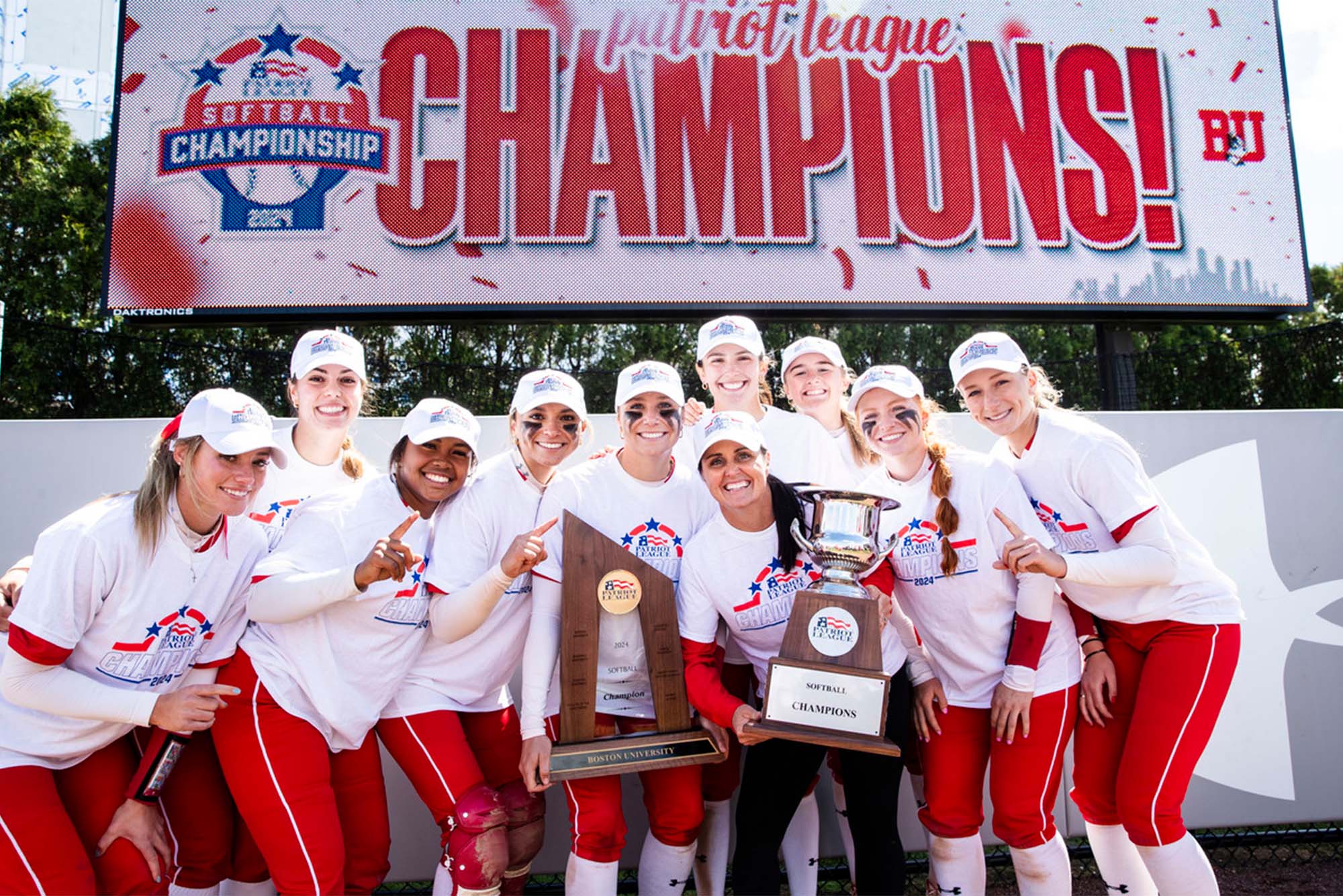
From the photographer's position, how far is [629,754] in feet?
8.38

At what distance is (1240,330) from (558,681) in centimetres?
1921

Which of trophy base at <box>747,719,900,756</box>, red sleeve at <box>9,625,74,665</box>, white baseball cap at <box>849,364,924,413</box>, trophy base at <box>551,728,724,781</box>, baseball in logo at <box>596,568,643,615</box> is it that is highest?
white baseball cap at <box>849,364,924,413</box>

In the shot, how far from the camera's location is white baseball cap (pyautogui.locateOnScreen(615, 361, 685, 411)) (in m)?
2.91

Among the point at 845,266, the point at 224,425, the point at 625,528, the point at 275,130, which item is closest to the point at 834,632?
the point at 625,528

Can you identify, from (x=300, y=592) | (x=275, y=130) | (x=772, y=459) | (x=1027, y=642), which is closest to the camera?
(x=300, y=592)

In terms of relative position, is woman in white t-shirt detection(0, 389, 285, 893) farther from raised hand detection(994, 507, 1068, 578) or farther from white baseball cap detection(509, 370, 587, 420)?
raised hand detection(994, 507, 1068, 578)

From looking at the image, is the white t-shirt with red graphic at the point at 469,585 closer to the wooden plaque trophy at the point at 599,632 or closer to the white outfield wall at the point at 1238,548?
the wooden plaque trophy at the point at 599,632

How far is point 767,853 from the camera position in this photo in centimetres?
249

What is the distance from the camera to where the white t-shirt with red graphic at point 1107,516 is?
2.82 m

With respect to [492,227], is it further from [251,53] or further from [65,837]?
[65,837]

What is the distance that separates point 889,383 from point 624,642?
4.10 feet

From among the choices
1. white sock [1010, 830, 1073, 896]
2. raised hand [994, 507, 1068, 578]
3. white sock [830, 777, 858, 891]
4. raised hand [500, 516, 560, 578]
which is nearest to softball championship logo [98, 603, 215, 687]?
raised hand [500, 516, 560, 578]

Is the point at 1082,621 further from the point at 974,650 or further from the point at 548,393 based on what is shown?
the point at 548,393

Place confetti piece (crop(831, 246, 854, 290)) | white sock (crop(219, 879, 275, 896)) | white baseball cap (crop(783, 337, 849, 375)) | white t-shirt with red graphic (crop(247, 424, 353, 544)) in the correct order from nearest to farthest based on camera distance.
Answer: white sock (crop(219, 879, 275, 896)), white t-shirt with red graphic (crop(247, 424, 353, 544)), white baseball cap (crop(783, 337, 849, 375)), confetti piece (crop(831, 246, 854, 290))
